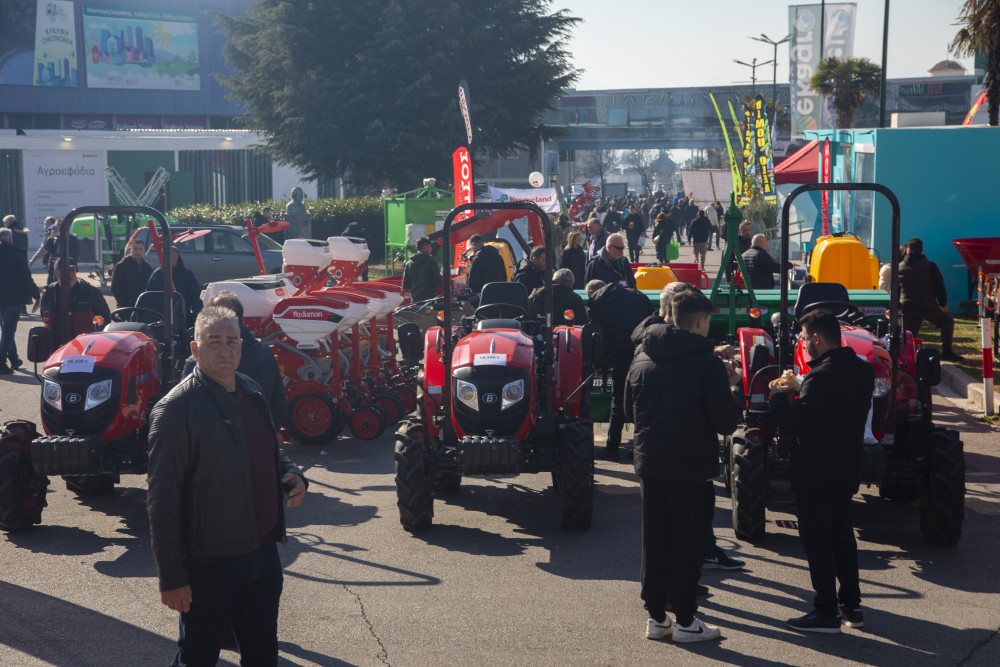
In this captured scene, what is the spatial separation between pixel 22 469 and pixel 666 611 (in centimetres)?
449

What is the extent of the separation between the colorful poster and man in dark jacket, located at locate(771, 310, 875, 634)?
194 ft

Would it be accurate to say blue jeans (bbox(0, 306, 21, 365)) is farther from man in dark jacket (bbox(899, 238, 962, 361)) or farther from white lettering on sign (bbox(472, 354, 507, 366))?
man in dark jacket (bbox(899, 238, 962, 361))

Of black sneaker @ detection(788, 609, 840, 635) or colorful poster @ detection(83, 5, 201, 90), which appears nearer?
black sneaker @ detection(788, 609, 840, 635)

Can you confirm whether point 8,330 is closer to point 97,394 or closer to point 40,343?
point 40,343

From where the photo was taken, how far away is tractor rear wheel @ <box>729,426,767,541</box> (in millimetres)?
7625

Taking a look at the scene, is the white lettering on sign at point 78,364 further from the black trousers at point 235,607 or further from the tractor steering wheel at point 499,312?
the black trousers at point 235,607

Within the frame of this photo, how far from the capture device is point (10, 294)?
15.6 meters

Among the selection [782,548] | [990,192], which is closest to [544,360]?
[782,548]

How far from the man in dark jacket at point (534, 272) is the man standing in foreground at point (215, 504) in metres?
8.10

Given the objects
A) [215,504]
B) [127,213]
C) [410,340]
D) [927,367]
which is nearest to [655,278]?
[410,340]

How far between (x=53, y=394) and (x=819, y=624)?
17.2 feet

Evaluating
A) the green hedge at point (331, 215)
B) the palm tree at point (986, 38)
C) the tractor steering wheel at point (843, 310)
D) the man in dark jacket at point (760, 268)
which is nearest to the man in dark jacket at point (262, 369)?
the tractor steering wheel at point (843, 310)

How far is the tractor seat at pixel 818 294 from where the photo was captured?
8938mm

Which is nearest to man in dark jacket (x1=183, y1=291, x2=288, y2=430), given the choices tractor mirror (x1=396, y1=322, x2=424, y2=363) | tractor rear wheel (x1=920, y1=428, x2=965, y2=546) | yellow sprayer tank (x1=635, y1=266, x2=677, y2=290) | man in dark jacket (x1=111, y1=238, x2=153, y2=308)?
tractor mirror (x1=396, y1=322, x2=424, y2=363)
